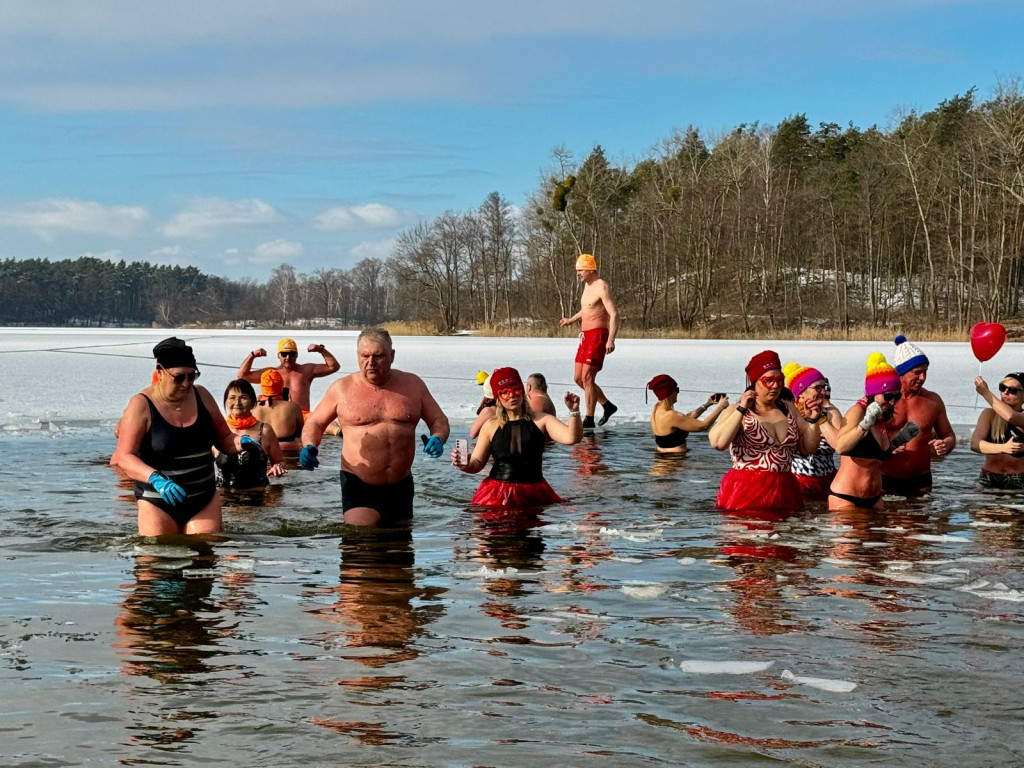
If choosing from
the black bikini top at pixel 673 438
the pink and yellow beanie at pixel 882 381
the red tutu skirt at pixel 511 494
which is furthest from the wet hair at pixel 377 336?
the black bikini top at pixel 673 438

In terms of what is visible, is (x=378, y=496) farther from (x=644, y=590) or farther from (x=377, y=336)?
(x=644, y=590)

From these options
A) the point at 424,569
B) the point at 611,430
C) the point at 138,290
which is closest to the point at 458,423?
the point at 611,430

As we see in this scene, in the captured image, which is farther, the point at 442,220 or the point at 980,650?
the point at 442,220

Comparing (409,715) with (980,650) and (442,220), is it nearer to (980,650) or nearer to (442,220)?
(980,650)

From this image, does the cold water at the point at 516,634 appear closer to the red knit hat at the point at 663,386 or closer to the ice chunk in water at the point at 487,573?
the ice chunk in water at the point at 487,573

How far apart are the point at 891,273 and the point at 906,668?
64565mm

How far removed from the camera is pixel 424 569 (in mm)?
6312

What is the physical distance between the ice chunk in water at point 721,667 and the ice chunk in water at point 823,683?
12cm

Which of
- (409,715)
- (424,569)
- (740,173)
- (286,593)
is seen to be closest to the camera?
(409,715)

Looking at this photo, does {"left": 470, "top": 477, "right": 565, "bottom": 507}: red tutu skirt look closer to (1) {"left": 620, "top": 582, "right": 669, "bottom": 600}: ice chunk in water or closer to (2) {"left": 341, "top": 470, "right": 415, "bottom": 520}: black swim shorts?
(2) {"left": 341, "top": 470, "right": 415, "bottom": 520}: black swim shorts

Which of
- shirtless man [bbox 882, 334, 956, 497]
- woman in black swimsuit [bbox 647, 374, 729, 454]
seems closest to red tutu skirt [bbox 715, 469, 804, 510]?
shirtless man [bbox 882, 334, 956, 497]

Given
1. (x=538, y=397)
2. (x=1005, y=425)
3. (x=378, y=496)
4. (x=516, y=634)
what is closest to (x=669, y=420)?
(x=538, y=397)

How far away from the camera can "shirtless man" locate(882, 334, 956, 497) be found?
862cm

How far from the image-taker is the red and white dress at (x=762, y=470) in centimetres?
776
